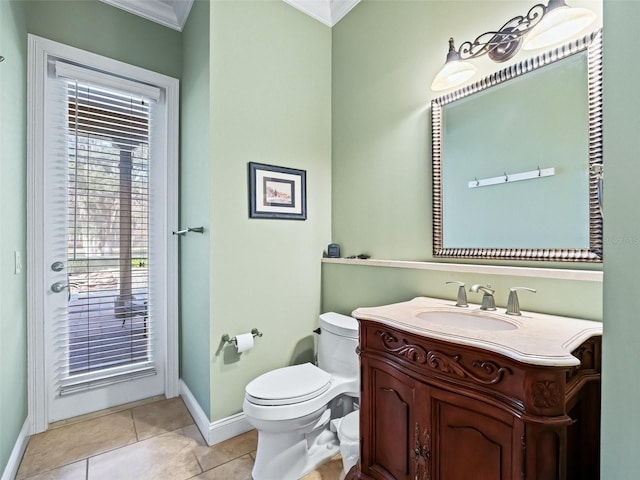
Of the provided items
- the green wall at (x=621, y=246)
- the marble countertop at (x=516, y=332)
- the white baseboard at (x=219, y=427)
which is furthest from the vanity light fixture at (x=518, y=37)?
the white baseboard at (x=219, y=427)

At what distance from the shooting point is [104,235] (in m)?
2.17

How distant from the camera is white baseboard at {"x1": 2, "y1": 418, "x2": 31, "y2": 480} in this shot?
147 cm

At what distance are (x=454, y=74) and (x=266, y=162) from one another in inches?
46.6

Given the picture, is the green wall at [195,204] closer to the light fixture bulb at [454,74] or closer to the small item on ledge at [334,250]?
the small item on ledge at [334,250]

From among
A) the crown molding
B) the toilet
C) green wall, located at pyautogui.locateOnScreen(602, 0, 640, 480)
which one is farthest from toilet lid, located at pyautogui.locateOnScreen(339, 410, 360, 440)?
the crown molding

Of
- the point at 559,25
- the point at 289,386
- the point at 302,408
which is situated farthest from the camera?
the point at 289,386

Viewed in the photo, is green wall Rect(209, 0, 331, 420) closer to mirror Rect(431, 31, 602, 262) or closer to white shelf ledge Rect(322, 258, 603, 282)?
white shelf ledge Rect(322, 258, 603, 282)

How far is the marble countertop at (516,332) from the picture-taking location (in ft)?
2.73

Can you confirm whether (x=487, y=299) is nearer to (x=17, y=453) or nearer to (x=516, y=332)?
(x=516, y=332)

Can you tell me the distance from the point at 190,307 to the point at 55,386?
94cm

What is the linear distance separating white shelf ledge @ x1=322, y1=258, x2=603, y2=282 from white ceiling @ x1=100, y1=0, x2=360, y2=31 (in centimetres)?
183

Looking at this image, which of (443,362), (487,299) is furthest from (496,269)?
(443,362)

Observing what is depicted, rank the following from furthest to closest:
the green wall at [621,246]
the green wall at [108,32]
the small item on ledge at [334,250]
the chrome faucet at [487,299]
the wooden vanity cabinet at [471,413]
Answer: the small item on ledge at [334,250] < the green wall at [108,32] < the chrome faucet at [487,299] < the wooden vanity cabinet at [471,413] < the green wall at [621,246]

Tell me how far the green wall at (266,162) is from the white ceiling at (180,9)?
0.07 metres
